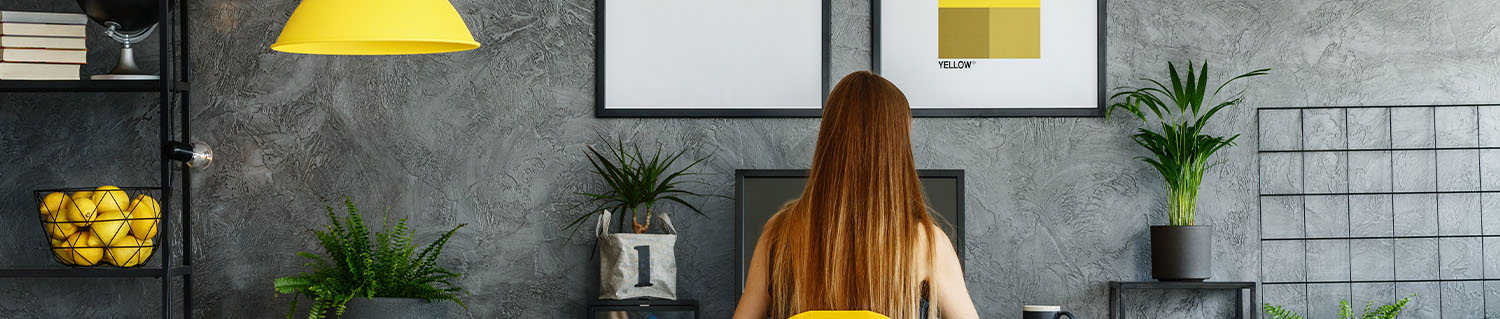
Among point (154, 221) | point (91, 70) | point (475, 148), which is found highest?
point (91, 70)

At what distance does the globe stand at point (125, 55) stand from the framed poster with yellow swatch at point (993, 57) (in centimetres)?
189

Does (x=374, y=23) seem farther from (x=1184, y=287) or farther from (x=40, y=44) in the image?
(x=1184, y=287)

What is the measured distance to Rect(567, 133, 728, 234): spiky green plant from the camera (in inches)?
112

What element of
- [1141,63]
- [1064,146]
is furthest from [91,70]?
[1141,63]

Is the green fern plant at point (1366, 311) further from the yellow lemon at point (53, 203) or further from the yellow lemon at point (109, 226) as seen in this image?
the yellow lemon at point (53, 203)

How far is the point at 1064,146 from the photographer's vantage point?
303 centimetres

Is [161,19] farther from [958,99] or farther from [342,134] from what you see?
[958,99]

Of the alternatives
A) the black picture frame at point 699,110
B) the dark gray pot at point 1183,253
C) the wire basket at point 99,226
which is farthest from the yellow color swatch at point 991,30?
the wire basket at point 99,226

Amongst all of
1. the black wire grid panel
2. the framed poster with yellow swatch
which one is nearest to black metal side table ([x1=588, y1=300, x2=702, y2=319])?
the framed poster with yellow swatch

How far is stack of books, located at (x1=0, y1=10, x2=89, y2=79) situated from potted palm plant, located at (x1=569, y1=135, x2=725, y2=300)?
51.4 inches

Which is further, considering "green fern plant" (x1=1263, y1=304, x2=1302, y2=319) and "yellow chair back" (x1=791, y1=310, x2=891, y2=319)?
"green fern plant" (x1=1263, y1=304, x2=1302, y2=319)

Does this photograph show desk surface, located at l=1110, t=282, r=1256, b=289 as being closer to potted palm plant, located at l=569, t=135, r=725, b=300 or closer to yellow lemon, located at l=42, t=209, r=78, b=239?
potted palm plant, located at l=569, t=135, r=725, b=300

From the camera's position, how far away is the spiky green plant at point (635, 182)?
2854 millimetres

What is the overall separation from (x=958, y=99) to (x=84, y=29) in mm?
2227
